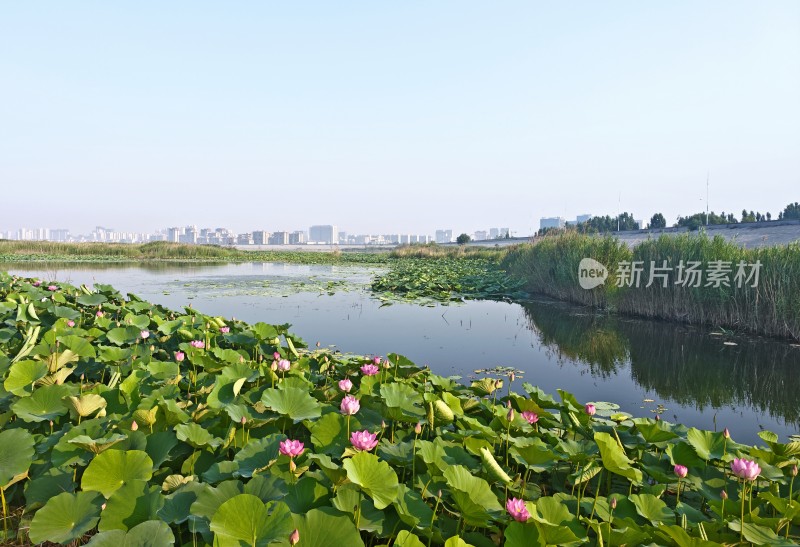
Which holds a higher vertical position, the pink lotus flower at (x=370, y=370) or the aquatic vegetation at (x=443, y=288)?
the pink lotus flower at (x=370, y=370)

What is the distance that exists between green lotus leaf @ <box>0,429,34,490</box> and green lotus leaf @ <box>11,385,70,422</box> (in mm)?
269

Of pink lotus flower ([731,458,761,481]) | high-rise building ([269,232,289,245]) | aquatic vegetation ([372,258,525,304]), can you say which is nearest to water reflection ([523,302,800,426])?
aquatic vegetation ([372,258,525,304])

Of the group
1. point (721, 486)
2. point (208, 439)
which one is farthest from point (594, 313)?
point (208, 439)

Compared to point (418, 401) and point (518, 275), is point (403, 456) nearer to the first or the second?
point (418, 401)

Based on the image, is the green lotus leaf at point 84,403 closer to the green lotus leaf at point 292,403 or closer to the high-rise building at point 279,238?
the green lotus leaf at point 292,403

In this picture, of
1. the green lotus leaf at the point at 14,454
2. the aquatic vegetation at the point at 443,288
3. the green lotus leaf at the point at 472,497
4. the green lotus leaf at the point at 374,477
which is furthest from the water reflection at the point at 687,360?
the green lotus leaf at the point at 14,454

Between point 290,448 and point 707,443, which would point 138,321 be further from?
point 707,443

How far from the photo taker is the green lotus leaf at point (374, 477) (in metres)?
1.24

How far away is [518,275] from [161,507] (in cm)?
1430

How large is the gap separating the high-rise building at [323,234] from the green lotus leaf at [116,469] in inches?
5726

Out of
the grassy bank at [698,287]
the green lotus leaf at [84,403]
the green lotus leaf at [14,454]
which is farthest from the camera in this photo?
the grassy bank at [698,287]

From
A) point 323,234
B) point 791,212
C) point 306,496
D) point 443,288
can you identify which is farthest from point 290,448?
point 323,234

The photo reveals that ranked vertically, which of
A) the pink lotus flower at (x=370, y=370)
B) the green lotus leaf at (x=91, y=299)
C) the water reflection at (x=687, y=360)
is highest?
the green lotus leaf at (x=91, y=299)

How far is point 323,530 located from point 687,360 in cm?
623
